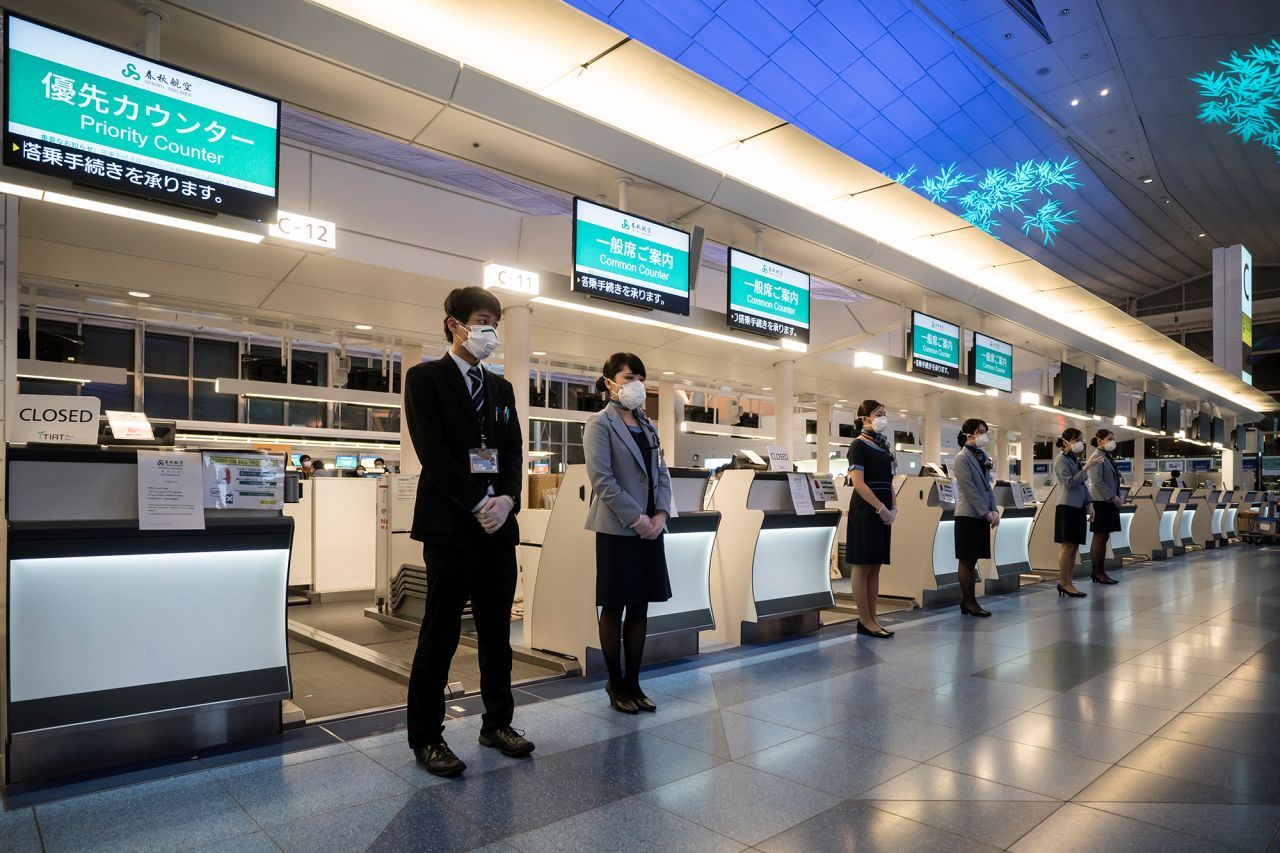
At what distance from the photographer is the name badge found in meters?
2.72

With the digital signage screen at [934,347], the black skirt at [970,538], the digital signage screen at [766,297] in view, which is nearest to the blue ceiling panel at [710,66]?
the digital signage screen at [934,347]

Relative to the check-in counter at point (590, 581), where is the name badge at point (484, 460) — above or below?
above

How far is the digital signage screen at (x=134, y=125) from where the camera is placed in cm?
322

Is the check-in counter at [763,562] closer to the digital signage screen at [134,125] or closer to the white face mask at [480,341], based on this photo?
the white face mask at [480,341]

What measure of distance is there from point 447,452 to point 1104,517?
8.35m

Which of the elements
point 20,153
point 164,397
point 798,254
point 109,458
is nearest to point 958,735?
point 109,458

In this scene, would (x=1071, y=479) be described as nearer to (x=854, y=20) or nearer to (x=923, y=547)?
(x=923, y=547)

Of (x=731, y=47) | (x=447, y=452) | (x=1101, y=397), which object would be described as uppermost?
(x=731, y=47)

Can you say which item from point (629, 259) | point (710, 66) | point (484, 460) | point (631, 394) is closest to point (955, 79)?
point (710, 66)

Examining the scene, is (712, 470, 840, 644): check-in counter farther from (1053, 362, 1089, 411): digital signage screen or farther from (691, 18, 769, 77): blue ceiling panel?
(691, 18, 769, 77): blue ceiling panel

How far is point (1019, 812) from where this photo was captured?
2.34 metres

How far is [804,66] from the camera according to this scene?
12789mm

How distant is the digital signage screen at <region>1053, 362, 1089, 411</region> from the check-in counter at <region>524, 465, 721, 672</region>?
863cm

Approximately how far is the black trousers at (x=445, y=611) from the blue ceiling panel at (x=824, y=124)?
518 inches
